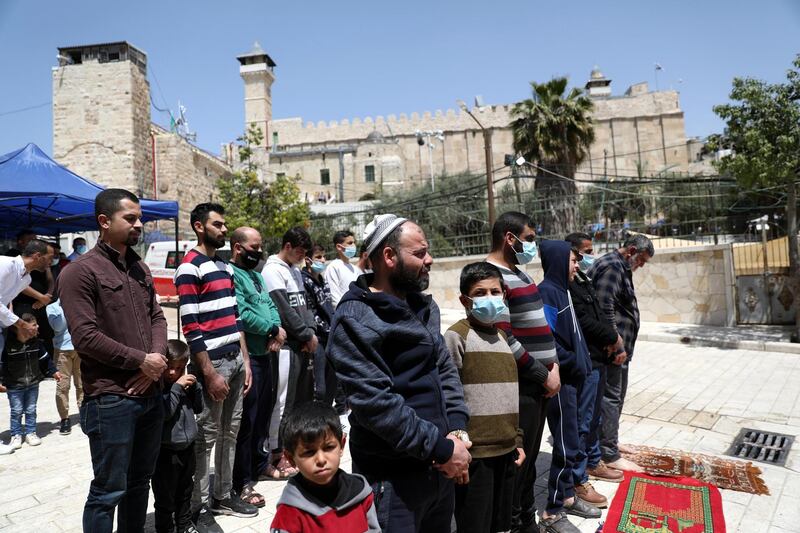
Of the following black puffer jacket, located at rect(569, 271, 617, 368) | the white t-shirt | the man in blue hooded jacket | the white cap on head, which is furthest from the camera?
the white t-shirt

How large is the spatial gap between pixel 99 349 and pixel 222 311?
3.23 feet

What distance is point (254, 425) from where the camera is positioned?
385 cm

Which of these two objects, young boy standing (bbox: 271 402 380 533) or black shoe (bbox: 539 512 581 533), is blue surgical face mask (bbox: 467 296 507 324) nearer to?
young boy standing (bbox: 271 402 380 533)

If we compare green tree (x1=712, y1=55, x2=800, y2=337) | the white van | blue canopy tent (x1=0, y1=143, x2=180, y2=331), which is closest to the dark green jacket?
blue canopy tent (x1=0, y1=143, x2=180, y2=331)

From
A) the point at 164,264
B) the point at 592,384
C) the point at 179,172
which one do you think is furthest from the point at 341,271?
the point at 179,172

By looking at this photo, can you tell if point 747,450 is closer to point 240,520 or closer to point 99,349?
point 240,520

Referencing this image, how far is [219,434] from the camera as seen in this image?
3.27 meters

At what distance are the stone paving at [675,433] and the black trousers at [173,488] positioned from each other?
398mm

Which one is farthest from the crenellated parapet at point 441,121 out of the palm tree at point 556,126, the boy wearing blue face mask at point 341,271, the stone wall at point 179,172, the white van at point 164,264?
the boy wearing blue face mask at point 341,271

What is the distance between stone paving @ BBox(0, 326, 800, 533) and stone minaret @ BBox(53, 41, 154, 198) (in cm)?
2248

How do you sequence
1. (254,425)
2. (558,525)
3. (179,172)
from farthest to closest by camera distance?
(179,172) < (254,425) < (558,525)

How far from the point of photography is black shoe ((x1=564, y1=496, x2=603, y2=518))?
131 inches

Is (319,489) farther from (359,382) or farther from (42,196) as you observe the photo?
(42,196)

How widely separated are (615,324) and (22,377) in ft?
18.3
